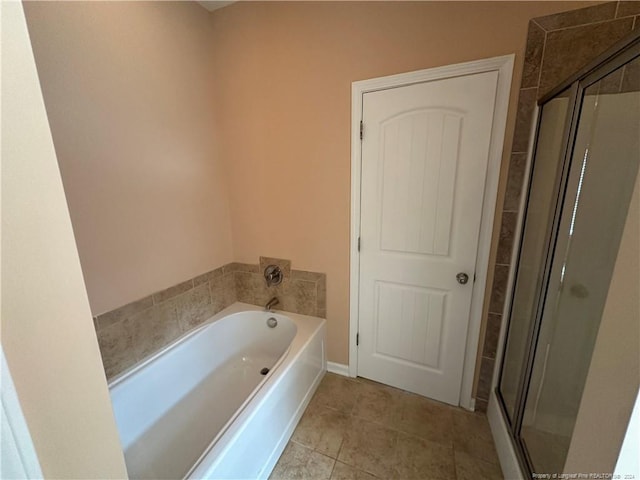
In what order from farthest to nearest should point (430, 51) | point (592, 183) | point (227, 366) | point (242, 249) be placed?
1. point (242, 249)
2. point (227, 366)
3. point (430, 51)
4. point (592, 183)

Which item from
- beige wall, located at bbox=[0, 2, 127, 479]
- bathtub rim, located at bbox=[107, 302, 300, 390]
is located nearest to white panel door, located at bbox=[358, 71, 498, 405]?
bathtub rim, located at bbox=[107, 302, 300, 390]

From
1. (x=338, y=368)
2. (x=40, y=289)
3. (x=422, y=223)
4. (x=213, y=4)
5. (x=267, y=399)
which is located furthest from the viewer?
(x=338, y=368)

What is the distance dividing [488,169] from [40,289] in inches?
66.6

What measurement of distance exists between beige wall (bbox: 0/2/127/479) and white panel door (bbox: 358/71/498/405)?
1431 mm

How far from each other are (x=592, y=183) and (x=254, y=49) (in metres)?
1.99

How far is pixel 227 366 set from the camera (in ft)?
6.48

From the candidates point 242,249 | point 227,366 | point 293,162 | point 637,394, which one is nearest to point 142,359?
point 227,366

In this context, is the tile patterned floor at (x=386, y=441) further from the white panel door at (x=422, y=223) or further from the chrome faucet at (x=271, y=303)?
the chrome faucet at (x=271, y=303)

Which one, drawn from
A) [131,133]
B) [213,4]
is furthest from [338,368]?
[213,4]

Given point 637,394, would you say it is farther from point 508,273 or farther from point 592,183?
point 508,273

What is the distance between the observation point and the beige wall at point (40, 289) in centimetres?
36

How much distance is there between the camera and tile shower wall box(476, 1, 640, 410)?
108 centimetres

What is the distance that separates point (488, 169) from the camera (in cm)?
135

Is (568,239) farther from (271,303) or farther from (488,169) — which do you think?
(271,303)
